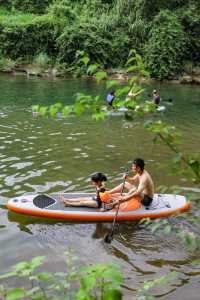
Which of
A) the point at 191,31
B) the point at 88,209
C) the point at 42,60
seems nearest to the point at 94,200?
the point at 88,209

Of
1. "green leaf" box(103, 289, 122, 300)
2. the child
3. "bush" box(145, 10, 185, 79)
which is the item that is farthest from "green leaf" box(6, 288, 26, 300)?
"bush" box(145, 10, 185, 79)

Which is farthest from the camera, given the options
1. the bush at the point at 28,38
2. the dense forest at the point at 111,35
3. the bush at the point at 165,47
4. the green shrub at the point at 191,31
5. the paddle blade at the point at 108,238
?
the bush at the point at 28,38

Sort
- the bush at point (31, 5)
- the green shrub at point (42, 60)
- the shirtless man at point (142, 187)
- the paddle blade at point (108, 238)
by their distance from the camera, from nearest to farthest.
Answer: the paddle blade at point (108, 238) → the shirtless man at point (142, 187) → the green shrub at point (42, 60) → the bush at point (31, 5)

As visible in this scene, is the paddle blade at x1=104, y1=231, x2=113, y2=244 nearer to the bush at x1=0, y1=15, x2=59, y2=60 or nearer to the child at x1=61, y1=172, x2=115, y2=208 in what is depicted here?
the child at x1=61, y1=172, x2=115, y2=208

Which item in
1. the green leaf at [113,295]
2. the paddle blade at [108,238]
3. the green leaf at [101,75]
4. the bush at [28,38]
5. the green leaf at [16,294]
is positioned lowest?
the paddle blade at [108,238]

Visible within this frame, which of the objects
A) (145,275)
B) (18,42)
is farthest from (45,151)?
(18,42)

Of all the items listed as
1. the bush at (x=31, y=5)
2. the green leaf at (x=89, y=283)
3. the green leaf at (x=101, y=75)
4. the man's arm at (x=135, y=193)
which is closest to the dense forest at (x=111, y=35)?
the bush at (x=31, y=5)

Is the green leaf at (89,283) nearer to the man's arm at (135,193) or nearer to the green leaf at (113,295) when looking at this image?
the green leaf at (113,295)

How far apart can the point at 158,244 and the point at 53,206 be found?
2329 mm

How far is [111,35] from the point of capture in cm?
3512

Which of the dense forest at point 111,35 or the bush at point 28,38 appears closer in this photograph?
the dense forest at point 111,35

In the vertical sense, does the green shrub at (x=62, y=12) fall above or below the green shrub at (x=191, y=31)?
above

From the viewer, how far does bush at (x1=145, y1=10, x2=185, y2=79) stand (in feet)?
105

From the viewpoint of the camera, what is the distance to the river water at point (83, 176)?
6781 millimetres
